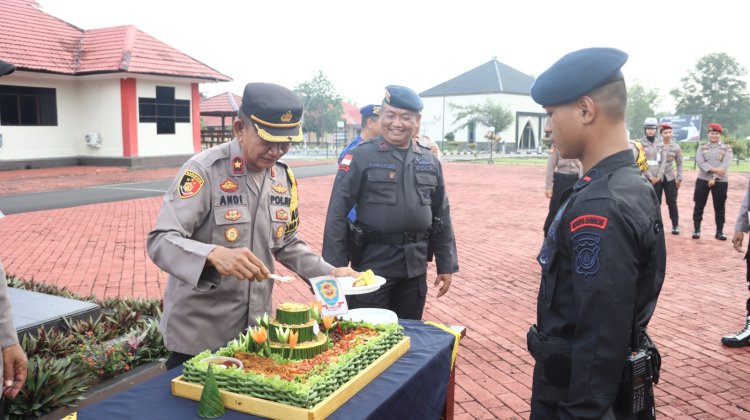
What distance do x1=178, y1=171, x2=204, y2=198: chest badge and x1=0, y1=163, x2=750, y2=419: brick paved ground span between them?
91.1 inches

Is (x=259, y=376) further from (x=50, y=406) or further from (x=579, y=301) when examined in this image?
(x=50, y=406)

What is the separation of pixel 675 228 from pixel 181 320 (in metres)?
10.4

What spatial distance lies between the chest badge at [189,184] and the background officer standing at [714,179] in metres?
10.1

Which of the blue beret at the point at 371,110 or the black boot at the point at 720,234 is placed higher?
the blue beret at the point at 371,110

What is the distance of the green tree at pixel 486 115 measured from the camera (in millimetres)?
54812

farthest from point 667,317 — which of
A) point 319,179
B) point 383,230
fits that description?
point 319,179

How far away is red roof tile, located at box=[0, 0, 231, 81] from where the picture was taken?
20.9 m

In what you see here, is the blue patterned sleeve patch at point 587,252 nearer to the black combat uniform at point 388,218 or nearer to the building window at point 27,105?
the black combat uniform at point 388,218

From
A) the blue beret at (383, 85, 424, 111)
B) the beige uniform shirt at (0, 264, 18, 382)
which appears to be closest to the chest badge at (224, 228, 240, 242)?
the beige uniform shirt at (0, 264, 18, 382)

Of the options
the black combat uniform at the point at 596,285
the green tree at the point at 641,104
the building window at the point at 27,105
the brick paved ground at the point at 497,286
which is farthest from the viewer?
the green tree at the point at 641,104

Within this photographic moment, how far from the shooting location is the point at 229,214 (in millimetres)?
2457

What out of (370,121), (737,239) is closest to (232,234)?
(370,121)

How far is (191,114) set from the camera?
956 inches

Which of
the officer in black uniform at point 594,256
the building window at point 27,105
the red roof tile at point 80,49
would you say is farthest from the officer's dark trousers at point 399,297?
the building window at point 27,105
